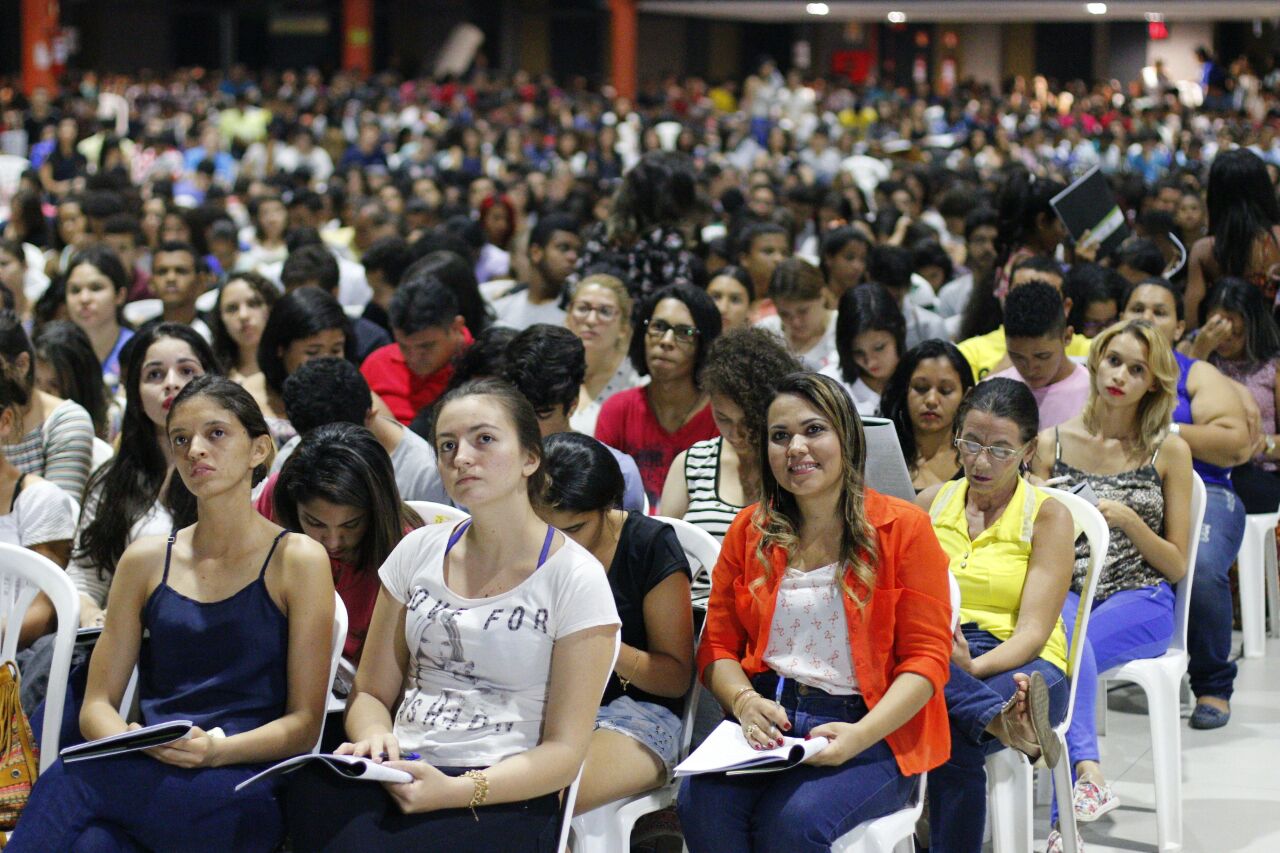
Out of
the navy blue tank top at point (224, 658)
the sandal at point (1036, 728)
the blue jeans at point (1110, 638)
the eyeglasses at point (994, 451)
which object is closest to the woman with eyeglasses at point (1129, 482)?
the blue jeans at point (1110, 638)

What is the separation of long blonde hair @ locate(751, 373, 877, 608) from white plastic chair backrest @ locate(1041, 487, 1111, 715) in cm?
68

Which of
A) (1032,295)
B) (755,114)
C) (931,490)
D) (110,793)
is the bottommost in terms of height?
(110,793)

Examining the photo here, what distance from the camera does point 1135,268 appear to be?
6.29 m

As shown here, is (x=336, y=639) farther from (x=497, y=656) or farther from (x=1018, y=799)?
(x=1018, y=799)

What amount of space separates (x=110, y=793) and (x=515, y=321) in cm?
391

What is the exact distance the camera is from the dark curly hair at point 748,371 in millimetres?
3719

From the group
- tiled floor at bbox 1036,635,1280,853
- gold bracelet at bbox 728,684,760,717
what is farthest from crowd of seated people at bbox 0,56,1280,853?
tiled floor at bbox 1036,635,1280,853

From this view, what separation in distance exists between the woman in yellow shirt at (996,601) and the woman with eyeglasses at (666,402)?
98 cm

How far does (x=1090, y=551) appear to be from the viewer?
137 inches

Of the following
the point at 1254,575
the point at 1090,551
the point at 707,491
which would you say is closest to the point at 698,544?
the point at 707,491

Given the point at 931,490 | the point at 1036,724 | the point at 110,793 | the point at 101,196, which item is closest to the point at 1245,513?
the point at 931,490

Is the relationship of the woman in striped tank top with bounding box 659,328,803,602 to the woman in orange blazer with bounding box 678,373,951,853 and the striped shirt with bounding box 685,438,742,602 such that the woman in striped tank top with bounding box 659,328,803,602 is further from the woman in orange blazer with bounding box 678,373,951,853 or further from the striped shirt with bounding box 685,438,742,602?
the woman in orange blazer with bounding box 678,373,951,853

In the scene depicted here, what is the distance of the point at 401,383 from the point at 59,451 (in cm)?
119

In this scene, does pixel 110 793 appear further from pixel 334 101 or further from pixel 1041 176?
pixel 334 101
